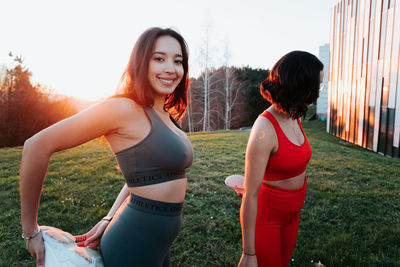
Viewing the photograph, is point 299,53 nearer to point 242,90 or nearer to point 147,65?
point 147,65

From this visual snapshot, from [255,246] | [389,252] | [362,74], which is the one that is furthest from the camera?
[362,74]

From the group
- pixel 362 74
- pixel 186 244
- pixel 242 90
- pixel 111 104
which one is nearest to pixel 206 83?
pixel 242 90

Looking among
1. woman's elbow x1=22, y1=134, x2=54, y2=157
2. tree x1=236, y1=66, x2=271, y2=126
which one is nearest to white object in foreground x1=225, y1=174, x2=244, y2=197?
woman's elbow x1=22, y1=134, x2=54, y2=157

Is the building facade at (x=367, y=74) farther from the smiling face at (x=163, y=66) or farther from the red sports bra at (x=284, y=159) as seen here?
the smiling face at (x=163, y=66)

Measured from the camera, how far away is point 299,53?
67.6 inches

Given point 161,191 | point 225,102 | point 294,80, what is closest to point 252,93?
point 225,102

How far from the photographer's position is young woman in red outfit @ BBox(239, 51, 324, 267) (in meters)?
1.53

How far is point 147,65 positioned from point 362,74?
16.7 meters

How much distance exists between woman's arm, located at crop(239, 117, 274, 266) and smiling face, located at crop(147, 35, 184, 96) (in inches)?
25.0

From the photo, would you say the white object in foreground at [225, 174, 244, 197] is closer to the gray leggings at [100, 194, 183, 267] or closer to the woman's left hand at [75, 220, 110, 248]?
the gray leggings at [100, 194, 183, 267]

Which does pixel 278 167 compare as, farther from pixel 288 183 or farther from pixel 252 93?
pixel 252 93

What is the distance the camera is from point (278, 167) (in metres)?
1.61

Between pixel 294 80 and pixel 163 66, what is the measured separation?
2.93 feet

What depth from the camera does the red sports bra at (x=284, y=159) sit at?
62.5 inches
